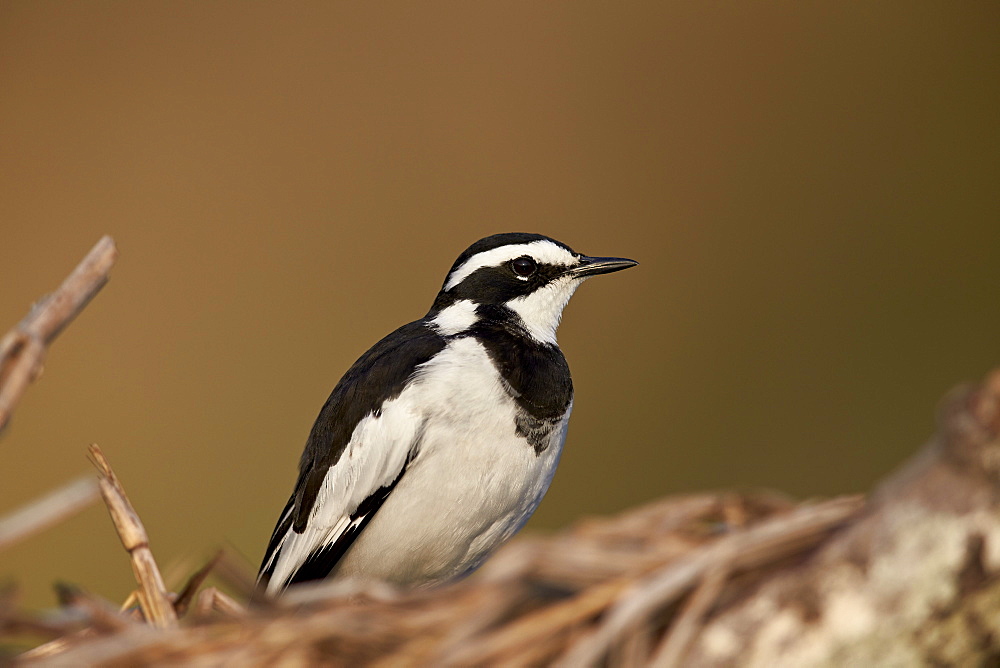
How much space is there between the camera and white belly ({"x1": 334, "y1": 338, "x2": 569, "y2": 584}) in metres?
1.91

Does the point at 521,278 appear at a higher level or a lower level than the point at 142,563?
higher

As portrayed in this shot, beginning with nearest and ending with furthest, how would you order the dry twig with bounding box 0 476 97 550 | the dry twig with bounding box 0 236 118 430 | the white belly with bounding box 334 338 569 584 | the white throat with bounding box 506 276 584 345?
the dry twig with bounding box 0 476 97 550, the dry twig with bounding box 0 236 118 430, the white belly with bounding box 334 338 569 584, the white throat with bounding box 506 276 584 345

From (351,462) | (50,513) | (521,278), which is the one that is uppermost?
(521,278)

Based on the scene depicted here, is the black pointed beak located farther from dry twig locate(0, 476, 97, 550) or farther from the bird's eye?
dry twig locate(0, 476, 97, 550)

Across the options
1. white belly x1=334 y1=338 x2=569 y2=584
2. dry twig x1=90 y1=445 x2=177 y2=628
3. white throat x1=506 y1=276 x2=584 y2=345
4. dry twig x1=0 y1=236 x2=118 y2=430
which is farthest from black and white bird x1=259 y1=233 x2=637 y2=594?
dry twig x1=0 y1=236 x2=118 y2=430

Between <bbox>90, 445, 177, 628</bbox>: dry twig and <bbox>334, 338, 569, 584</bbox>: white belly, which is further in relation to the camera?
<bbox>334, 338, 569, 584</bbox>: white belly

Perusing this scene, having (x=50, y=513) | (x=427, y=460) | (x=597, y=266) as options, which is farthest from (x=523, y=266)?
(x=50, y=513)

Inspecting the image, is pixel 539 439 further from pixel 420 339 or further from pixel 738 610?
pixel 738 610

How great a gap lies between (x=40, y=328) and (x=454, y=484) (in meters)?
1.04

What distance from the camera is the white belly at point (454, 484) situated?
1906 millimetres

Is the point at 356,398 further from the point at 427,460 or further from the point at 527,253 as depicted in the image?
the point at 527,253

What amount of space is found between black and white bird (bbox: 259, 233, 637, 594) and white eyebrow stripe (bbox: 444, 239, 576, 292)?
280 millimetres

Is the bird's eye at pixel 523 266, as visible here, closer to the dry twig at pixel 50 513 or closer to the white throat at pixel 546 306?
the white throat at pixel 546 306

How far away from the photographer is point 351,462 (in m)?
2.02
